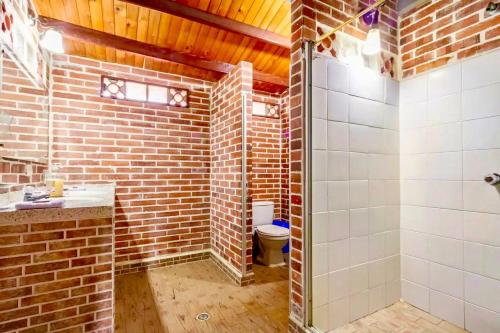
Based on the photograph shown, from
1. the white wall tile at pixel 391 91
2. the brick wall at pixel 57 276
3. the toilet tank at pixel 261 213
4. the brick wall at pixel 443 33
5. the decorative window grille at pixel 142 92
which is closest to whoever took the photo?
the brick wall at pixel 57 276

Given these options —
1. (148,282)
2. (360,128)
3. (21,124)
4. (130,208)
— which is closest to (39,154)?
(21,124)

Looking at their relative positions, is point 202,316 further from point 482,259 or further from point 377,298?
point 482,259

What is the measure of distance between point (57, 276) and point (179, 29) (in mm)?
2144

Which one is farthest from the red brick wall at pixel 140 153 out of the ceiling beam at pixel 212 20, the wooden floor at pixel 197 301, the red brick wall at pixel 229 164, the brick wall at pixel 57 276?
→ the brick wall at pixel 57 276

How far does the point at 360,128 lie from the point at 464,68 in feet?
2.42

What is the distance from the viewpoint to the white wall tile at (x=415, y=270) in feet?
5.87

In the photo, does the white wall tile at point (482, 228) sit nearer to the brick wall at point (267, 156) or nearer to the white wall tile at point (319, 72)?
the white wall tile at point (319, 72)

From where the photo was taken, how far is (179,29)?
227 cm

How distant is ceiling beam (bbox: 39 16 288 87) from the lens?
209cm

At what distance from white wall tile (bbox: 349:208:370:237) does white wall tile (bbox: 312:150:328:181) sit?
37 centimetres

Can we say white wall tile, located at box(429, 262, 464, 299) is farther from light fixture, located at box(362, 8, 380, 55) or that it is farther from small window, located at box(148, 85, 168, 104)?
small window, located at box(148, 85, 168, 104)

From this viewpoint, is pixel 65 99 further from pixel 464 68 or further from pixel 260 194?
pixel 464 68

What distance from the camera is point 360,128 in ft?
5.67

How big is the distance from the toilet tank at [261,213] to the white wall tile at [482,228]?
2.03m
